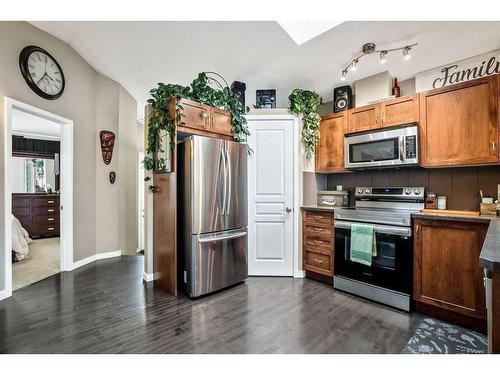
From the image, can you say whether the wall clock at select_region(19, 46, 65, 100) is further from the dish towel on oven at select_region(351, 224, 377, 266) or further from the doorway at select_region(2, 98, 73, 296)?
the dish towel on oven at select_region(351, 224, 377, 266)

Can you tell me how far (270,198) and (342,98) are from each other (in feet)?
5.50

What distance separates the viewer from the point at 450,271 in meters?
2.12

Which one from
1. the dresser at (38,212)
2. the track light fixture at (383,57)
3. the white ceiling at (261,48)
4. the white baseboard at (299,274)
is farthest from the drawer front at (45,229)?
the track light fixture at (383,57)

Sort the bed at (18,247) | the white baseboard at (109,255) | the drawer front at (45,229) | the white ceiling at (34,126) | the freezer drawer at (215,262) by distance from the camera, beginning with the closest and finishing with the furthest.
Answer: the freezer drawer at (215,262) < the bed at (18,247) < the white baseboard at (109,255) < the white ceiling at (34,126) < the drawer front at (45,229)

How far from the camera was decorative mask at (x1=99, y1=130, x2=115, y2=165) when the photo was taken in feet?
13.0

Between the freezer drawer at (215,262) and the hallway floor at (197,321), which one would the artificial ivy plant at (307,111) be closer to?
the freezer drawer at (215,262)

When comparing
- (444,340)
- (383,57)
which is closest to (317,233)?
(444,340)

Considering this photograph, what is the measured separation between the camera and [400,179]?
2.96 metres

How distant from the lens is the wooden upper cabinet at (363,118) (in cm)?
289

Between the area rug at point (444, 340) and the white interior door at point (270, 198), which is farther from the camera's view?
the white interior door at point (270, 198)

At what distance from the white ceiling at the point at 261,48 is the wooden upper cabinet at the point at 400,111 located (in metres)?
0.44
